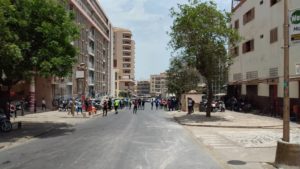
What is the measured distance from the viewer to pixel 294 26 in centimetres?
1200

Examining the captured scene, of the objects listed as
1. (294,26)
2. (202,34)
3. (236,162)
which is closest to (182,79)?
(202,34)

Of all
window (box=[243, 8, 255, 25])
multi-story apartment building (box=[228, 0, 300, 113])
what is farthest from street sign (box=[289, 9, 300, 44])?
window (box=[243, 8, 255, 25])

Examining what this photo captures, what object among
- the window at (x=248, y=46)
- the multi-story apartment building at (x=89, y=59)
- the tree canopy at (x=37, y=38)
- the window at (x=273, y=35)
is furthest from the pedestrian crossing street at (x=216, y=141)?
the window at (x=248, y=46)

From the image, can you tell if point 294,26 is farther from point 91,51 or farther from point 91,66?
point 91,66

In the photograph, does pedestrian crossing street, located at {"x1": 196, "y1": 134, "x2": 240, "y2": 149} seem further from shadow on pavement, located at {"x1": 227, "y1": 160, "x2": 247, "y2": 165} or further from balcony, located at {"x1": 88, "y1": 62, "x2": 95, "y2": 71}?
balcony, located at {"x1": 88, "y1": 62, "x2": 95, "y2": 71}

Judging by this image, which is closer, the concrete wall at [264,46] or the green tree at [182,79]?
the concrete wall at [264,46]

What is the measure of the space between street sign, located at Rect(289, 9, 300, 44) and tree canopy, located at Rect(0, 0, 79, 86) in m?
13.4

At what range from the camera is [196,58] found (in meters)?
33.5

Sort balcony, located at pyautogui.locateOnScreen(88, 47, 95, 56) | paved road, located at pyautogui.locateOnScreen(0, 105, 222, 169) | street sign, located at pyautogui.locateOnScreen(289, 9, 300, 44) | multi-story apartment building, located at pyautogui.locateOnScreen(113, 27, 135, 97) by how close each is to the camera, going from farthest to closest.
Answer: multi-story apartment building, located at pyautogui.locateOnScreen(113, 27, 135, 97), balcony, located at pyautogui.locateOnScreen(88, 47, 95, 56), paved road, located at pyautogui.locateOnScreen(0, 105, 222, 169), street sign, located at pyautogui.locateOnScreen(289, 9, 300, 44)

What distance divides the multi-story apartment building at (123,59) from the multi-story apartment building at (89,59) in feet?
97.5

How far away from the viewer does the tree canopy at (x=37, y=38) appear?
2191cm

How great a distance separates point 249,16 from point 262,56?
755 cm

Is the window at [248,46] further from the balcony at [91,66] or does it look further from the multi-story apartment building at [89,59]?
the balcony at [91,66]

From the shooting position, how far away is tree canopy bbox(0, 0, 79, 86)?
21.9 meters
